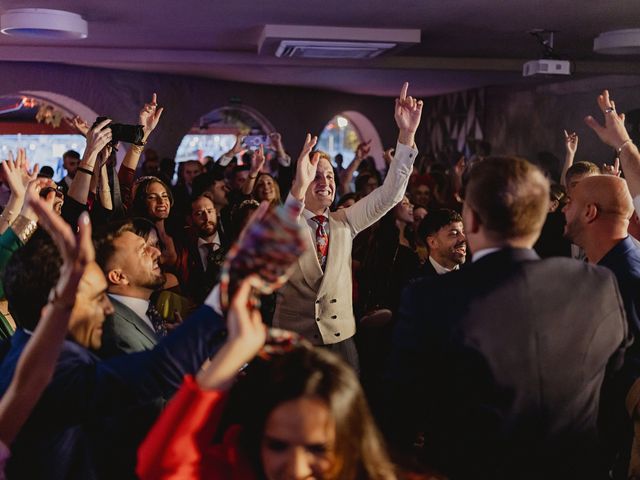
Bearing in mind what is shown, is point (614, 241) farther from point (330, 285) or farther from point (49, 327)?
point (49, 327)

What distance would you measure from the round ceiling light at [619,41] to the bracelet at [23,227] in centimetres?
527

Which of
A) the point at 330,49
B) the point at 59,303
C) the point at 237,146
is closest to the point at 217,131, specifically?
the point at 330,49

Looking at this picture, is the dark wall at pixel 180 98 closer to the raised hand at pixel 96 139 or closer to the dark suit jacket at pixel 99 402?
the raised hand at pixel 96 139

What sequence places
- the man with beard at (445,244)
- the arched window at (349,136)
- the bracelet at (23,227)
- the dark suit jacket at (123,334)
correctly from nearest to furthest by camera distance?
the dark suit jacket at (123,334) < the bracelet at (23,227) < the man with beard at (445,244) < the arched window at (349,136)

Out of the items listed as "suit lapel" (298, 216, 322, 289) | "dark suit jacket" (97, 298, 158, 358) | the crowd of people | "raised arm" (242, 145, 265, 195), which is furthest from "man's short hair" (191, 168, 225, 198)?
"dark suit jacket" (97, 298, 158, 358)

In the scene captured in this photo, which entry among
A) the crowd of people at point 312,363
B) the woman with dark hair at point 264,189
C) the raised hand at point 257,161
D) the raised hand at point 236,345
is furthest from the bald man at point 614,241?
the raised hand at point 257,161

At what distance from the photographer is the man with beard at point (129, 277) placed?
6.26 feet

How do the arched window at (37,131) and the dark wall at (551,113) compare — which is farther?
the arched window at (37,131)

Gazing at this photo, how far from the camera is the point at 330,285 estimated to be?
310cm

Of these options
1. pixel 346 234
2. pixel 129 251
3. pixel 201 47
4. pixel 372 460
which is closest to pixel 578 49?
pixel 201 47

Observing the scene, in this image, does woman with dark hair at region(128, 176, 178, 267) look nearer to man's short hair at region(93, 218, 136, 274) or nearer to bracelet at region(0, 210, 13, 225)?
bracelet at region(0, 210, 13, 225)

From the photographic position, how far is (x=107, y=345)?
182 centimetres

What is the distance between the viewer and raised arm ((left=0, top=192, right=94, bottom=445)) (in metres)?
1.31

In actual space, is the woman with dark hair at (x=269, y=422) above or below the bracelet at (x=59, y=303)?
below
